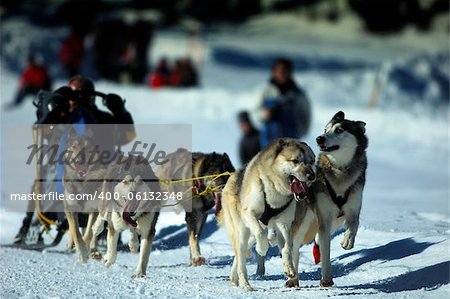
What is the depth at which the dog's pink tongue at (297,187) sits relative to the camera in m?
5.55

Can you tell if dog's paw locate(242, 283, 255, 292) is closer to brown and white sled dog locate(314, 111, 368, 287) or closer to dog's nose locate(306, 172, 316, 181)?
brown and white sled dog locate(314, 111, 368, 287)

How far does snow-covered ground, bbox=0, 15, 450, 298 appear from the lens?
595 cm

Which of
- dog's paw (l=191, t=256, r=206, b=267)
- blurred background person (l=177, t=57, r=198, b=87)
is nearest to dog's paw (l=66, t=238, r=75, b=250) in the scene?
dog's paw (l=191, t=256, r=206, b=267)

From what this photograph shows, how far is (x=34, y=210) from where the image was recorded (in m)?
7.62

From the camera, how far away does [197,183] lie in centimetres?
701

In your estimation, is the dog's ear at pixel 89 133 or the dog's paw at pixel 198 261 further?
the dog's ear at pixel 89 133

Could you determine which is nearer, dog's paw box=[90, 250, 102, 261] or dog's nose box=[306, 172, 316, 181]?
dog's nose box=[306, 172, 316, 181]

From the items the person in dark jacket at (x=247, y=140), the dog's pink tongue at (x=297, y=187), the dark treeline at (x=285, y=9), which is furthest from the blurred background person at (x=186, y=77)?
the dog's pink tongue at (x=297, y=187)

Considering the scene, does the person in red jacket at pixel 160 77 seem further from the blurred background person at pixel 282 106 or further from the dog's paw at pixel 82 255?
the dog's paw at pixel 82 255

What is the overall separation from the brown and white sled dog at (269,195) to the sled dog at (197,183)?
0.97 m

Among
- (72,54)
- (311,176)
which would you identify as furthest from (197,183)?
(72,54)

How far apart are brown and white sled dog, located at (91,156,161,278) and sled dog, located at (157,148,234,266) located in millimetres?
466

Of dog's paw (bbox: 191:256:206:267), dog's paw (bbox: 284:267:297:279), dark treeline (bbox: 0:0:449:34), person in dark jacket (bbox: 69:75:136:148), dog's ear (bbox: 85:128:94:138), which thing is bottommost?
dog's paw (bbox: 284:267:297:279)

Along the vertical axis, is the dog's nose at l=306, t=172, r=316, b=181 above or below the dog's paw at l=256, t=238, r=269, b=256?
above
